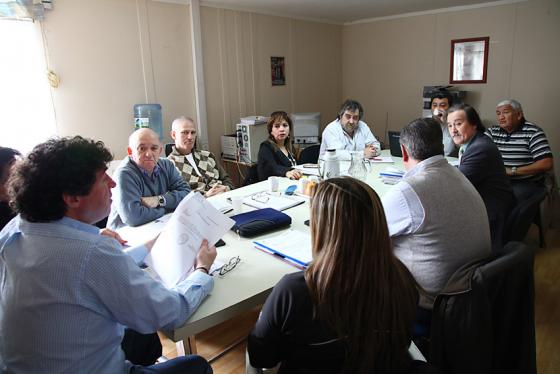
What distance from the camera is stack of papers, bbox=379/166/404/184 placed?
2.71 m

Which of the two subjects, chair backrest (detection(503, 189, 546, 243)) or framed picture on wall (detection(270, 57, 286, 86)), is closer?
chair backrest (detection(503, 189, 546, 243))

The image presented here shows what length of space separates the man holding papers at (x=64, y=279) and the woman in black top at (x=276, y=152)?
7.41ft

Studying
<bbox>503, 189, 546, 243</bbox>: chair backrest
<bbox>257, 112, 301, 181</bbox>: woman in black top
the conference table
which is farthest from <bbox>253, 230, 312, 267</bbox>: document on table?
<bbox>257, 112, 301, 181</bbox>: woman in black top

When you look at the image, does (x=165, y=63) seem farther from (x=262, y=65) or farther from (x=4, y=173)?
(x=4, y=173)

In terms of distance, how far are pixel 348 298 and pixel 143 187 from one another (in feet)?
5.20

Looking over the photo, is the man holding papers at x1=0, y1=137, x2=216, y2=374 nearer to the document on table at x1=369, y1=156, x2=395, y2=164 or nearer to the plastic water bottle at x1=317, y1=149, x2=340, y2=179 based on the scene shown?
the plastic water bottle at x1=317, y1=149, x2=340, y2=179

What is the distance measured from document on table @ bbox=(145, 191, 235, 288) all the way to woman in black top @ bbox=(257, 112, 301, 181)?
182cm

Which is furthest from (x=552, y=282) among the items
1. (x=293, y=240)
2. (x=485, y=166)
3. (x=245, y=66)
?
(x=245, y=66)

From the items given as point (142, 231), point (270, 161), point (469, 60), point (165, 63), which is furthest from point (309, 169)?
point (469, 60)

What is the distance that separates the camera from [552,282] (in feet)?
9.25

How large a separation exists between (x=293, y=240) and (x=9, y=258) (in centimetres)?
104

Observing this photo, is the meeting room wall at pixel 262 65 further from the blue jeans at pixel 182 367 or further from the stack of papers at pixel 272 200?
the blue jeans at pixel 182 367

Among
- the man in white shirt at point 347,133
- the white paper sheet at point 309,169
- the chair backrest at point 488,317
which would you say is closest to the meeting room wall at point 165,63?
the man in white shirt at point 347,133

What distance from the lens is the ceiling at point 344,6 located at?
171 inches
